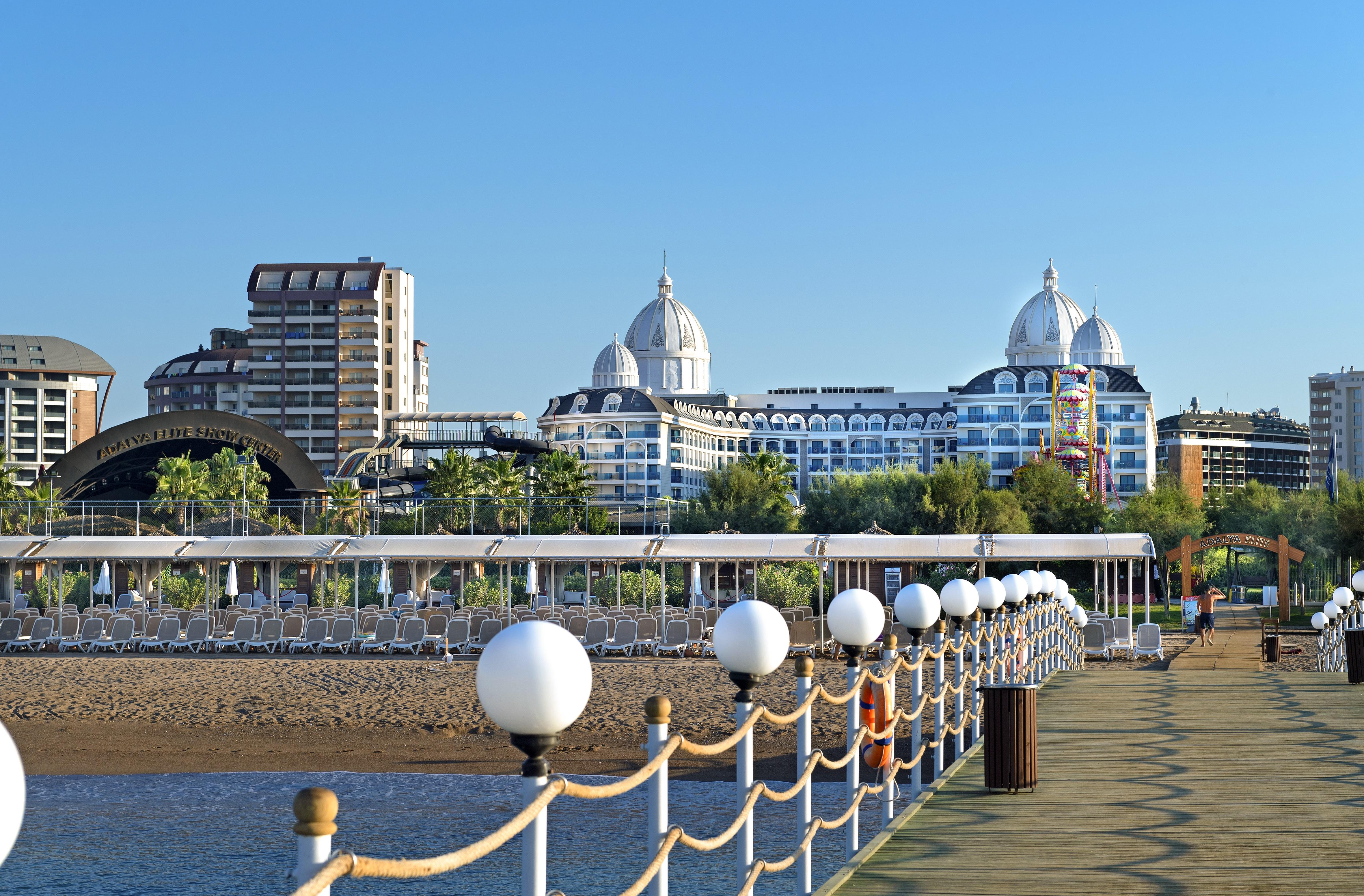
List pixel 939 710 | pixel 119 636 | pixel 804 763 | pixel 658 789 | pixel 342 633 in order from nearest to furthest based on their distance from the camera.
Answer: pixel 658 789
pixel 804 763
pixel 939 710
pixel 342 633
pixel 119 636

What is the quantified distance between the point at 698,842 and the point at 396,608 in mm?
29124

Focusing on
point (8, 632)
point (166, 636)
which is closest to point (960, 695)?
point (166, 636)

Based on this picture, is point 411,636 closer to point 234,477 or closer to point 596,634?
point 596,634

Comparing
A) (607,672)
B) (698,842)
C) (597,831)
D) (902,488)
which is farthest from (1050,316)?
(698,842)

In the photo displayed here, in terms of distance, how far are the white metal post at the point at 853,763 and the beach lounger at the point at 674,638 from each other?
2032 cm

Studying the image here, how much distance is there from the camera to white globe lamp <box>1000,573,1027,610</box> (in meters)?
12.0

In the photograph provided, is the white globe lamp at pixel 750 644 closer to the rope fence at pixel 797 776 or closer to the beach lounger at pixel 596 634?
the rope fence at pixel 797 776

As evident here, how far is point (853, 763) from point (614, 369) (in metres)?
134

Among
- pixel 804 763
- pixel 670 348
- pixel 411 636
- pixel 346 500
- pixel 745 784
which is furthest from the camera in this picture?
pixel 670 348

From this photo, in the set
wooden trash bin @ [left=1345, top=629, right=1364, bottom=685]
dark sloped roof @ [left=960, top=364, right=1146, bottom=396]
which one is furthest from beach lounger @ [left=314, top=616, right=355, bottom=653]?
dark sloped roof @ [left=960, top=364, right=1146, bottom=396]

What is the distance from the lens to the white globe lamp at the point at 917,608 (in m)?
7.93

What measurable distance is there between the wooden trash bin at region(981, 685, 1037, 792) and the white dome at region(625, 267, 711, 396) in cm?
13884

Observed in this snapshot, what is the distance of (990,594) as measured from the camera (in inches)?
406

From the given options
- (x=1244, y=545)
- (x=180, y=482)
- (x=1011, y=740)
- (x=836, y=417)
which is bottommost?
(x=1011, y=740)
